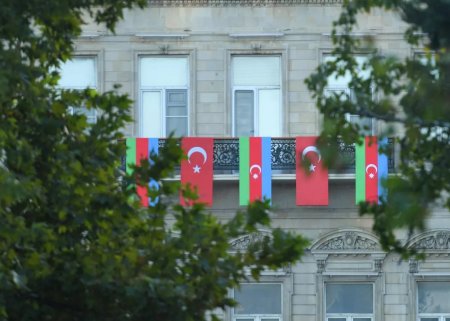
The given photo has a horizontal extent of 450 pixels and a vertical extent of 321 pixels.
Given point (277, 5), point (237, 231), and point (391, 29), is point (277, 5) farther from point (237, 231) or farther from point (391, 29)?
point (237, 231)

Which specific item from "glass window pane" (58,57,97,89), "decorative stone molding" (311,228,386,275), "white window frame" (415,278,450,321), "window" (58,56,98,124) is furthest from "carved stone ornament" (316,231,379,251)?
"glass window pane" (58,57,97,89)

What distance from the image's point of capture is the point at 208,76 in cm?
4025

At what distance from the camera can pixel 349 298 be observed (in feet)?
131

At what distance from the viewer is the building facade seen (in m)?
39.8

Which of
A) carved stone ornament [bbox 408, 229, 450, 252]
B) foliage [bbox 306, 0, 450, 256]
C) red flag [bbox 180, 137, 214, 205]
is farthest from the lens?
carved stone ornament [bbox 408, 229, 450, 252]

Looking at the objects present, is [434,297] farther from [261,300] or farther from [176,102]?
[176,102]

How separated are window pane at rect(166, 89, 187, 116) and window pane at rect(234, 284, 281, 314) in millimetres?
3508

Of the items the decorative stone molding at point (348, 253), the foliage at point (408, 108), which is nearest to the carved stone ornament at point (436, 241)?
the decorative stone molding at point (348, 253)

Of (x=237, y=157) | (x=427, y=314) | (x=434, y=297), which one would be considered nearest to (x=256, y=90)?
(x=237, y=157)

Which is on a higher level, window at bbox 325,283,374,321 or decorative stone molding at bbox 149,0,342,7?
decorative stone molding at bbox 149,0,342,7

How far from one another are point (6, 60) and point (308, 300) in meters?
17.9

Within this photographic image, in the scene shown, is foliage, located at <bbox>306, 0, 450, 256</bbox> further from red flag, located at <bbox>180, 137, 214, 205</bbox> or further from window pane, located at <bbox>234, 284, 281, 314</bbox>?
window pane, located at <bbox>234, 284, 281, 314</bbox>

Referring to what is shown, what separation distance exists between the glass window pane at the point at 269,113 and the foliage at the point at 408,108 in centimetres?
1764

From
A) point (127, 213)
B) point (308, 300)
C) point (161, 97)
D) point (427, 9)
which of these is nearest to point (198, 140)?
point (161, 97)
